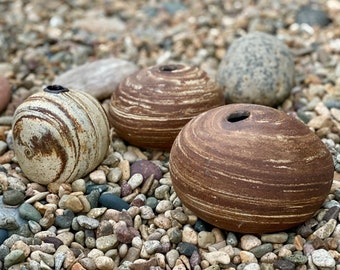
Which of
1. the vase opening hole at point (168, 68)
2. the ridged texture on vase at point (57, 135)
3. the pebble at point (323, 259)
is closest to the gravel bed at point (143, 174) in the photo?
the pebble at point (323, 259)

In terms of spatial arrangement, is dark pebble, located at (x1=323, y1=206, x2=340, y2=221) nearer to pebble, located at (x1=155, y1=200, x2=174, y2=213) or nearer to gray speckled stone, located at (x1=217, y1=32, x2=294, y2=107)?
pebble, located at (x1=155, y1=200, x2=174, y2=213)

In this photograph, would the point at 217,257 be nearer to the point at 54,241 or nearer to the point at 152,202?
the point at 152,202

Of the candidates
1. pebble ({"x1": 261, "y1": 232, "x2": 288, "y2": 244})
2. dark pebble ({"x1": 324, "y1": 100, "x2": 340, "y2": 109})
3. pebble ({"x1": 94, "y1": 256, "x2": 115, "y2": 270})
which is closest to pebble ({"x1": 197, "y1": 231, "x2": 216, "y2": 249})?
pebble ({"x1": 261, "y1": 232, "x2": 288, "y2": 244})

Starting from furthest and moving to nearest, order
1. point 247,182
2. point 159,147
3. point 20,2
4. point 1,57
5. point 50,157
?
point 20,2 → point 1,57 → point 159,147 → point 50,157 → point 247,182

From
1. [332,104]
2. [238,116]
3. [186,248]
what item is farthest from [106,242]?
[332,104]

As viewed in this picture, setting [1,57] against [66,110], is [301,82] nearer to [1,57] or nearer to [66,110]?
[66,110]

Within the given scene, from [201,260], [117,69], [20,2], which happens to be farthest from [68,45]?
[201,260]
